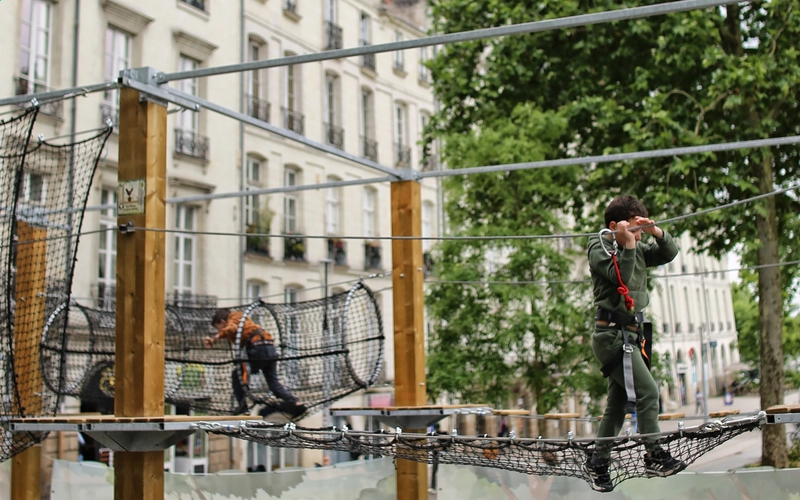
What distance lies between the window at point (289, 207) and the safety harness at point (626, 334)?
23981mm

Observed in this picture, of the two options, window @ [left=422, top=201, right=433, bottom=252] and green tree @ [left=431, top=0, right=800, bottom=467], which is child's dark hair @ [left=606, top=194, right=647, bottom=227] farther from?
window @ [left=422, top=201, right=433, bottom=252]

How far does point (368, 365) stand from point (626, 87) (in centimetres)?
1088

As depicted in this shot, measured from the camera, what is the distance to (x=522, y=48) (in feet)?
67.5

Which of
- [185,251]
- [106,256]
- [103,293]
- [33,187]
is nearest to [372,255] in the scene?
[185,251]

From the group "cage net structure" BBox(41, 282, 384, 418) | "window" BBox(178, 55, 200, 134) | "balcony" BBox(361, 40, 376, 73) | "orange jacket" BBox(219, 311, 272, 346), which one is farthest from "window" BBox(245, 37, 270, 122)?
"orange jacket" BBox(219, 311, 272, 346)

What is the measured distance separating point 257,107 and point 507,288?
11185mm

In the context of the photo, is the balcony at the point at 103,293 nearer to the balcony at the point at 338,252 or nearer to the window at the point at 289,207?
the window at the point at 289,207

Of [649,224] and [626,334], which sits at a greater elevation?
[649,224]

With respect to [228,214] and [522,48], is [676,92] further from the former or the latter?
[228,214]

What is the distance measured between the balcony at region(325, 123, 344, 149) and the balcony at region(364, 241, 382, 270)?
356cm

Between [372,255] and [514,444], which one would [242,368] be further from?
[372,255]

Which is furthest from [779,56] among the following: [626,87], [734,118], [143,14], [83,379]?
[143,14]

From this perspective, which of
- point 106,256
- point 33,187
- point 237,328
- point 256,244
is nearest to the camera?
point 237,328

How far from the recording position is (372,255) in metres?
33.2
